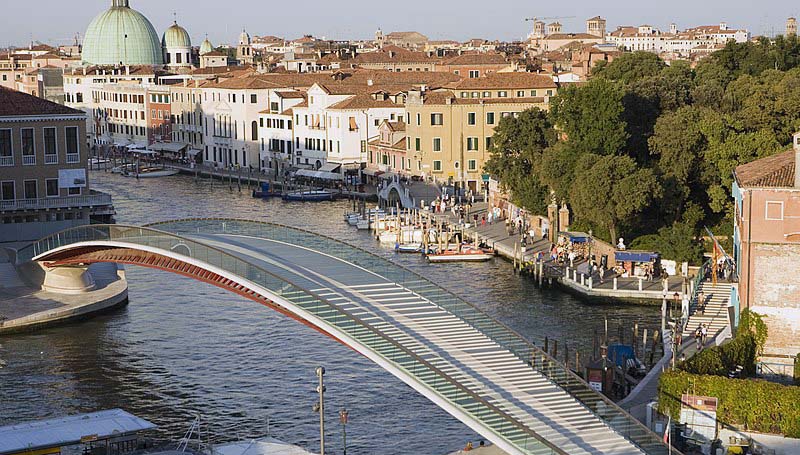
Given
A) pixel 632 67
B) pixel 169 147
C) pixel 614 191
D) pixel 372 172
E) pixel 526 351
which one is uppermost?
pixel 632 67

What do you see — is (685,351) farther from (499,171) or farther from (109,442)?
(499,171)

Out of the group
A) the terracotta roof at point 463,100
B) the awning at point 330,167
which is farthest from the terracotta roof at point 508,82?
the awning at point 330,167

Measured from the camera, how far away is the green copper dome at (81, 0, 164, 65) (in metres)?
86.6

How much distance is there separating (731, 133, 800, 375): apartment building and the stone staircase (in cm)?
245

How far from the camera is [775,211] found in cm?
2002

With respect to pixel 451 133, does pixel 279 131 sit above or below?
below

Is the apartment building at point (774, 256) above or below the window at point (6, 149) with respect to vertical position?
below

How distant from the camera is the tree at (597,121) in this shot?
33312 millimetres

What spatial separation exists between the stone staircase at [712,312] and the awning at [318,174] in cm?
2598

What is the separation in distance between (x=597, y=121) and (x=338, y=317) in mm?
17592

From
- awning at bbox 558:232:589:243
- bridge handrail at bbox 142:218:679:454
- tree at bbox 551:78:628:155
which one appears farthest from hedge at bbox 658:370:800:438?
tree at bbox 551:78:628:155

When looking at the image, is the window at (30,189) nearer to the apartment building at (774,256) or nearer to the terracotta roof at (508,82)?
the apartment building at (774,256)

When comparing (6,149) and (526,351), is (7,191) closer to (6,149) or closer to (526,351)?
(6,149)

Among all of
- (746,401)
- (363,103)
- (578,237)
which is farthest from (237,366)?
(363,103)
